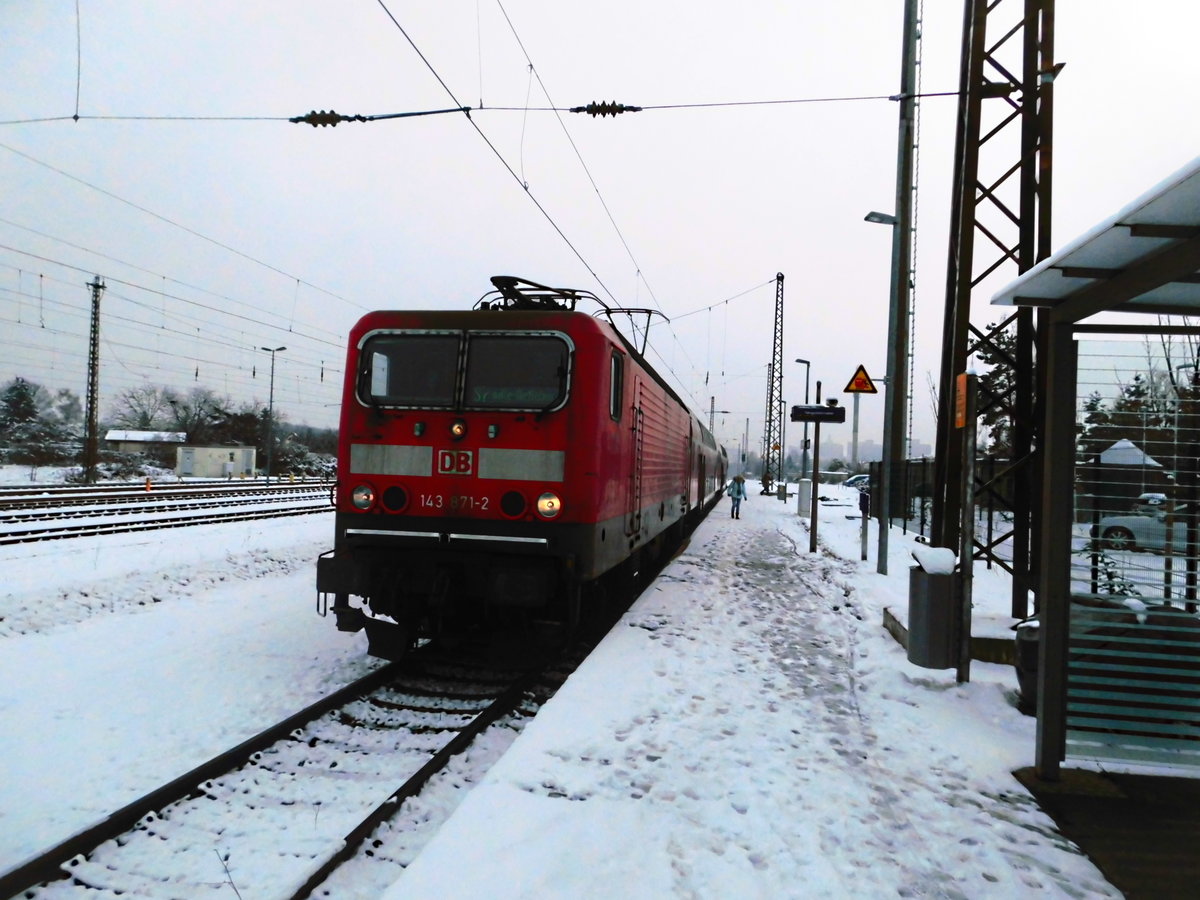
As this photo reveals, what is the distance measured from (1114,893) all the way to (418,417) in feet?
18.0

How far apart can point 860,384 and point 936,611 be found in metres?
7.53

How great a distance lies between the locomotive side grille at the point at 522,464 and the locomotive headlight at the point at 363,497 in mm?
1019

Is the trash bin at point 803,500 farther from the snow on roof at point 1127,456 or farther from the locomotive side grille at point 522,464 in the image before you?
the snow on roof at point 1127,456

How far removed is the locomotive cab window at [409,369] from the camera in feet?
21.7

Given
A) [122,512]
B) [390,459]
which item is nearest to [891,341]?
[390,459]

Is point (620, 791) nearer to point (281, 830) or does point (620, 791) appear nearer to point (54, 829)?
point (281, 830)

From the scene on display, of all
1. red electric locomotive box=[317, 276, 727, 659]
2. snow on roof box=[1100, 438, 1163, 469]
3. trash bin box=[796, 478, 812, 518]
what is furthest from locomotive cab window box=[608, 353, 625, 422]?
trash bin box=[796, 478, 812, 518]

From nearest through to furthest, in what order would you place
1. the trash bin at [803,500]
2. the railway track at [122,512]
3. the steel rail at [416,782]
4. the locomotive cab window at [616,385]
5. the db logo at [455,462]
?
the steel rail at [416,782], the db logo at [455,462], the locomotive cab window at [616,385], the railway track at [122,512], the trash bin at [803,500]

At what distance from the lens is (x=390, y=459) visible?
654cm

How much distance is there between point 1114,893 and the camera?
309 centimetres

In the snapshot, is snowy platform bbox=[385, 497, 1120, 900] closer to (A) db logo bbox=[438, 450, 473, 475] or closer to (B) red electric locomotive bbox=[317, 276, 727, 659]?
(B) red electric locomotive bbox=[317, 276, 727, 659]

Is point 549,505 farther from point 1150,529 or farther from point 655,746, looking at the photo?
point 1150,529

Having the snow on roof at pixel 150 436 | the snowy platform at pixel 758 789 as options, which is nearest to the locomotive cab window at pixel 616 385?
the snowy platform at pixel 758 789

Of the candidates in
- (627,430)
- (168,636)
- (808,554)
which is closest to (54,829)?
(168,636)
